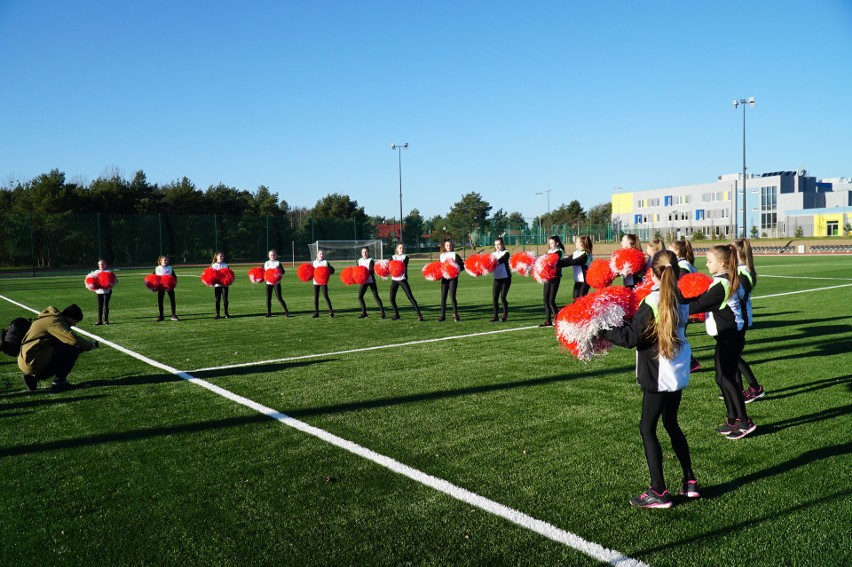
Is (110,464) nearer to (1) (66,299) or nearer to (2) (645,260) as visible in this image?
(2) (645,260)

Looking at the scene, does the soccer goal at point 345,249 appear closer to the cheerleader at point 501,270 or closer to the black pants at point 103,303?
the black pants at point 103,303

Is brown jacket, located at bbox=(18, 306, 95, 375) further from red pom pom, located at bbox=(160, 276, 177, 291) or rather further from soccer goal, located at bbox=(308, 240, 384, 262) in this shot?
soccer goal, located at bbox=(308, 240, 384, 262)

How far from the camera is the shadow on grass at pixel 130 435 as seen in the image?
5551 millimetres

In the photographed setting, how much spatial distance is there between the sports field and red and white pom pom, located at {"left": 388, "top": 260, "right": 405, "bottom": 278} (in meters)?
4.49

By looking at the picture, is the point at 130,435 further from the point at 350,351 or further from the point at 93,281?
the point at 93,281

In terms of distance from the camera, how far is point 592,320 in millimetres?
4172

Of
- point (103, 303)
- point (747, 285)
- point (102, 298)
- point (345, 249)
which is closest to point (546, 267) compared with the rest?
point (747, 285)

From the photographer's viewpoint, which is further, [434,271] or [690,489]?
[434,271]

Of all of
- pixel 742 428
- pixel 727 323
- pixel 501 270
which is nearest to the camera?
pixel 742 428

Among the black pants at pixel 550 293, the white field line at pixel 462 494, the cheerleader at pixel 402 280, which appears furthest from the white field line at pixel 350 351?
the cheerleader at pixel 402 280

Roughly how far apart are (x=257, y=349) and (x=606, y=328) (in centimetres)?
797

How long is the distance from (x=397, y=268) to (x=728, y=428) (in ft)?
31.3

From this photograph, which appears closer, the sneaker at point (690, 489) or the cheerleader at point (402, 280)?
the sneaker at point (690, 489)

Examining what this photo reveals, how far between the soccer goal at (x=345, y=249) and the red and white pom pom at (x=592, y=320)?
4932cm
